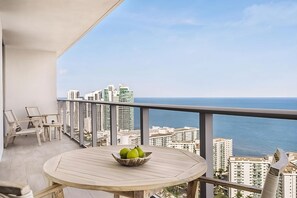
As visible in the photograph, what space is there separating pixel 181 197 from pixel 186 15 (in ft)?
45.5

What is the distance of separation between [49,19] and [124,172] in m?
4.69

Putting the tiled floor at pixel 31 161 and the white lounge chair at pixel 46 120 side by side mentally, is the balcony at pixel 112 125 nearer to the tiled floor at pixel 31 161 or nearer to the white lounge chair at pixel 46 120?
the tiled floor at pixel 31 161

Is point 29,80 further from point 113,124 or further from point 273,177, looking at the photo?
point 273,177

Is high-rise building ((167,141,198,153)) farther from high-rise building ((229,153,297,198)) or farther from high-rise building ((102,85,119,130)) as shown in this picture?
high-rise building ((102,85,119,130))

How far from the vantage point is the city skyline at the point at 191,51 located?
9758 mm

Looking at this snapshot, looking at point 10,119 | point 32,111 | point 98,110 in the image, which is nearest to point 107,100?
point 98,110

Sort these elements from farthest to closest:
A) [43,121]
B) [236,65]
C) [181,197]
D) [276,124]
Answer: [236,65]
[43,121]
[181,197]
[276,124]

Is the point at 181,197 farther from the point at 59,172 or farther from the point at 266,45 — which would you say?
the point at 266,45

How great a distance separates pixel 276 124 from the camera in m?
1.46

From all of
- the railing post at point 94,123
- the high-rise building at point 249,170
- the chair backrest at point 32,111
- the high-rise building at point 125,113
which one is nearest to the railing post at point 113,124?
the high-rise building at point 125,113

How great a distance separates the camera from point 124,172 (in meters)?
1.32

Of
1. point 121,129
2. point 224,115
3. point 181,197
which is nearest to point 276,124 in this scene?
point 224,115

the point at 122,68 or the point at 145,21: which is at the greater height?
the point at 145,21

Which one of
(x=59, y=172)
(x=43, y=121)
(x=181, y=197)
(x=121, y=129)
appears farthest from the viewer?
(x=43, y=121)
